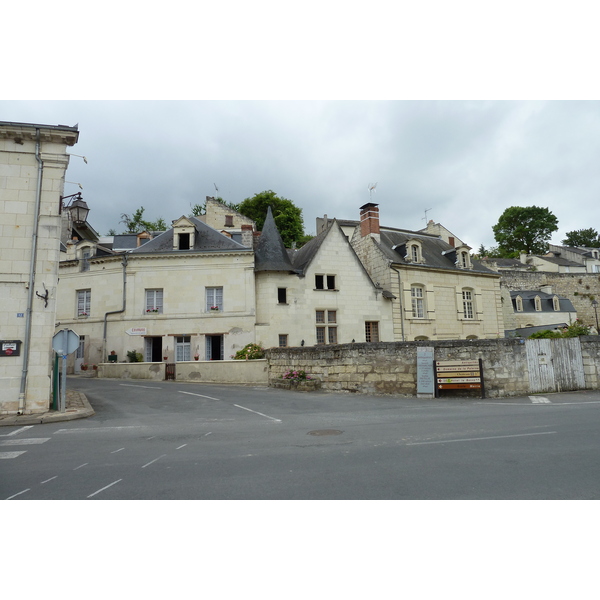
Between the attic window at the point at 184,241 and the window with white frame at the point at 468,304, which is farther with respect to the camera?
the window with white frame at the point at 468,304

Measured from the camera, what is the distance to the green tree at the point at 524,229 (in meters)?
63.9

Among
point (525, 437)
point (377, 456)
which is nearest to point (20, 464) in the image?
point (377, 456)

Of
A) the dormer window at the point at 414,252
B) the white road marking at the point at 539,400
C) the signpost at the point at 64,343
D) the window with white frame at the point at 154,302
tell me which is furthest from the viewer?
the dormer window at the point at 414,252

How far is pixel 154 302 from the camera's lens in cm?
2562

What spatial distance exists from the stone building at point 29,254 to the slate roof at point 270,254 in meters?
13.7

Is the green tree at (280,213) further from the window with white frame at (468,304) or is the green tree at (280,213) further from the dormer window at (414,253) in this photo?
the window with white frame at (468,304)

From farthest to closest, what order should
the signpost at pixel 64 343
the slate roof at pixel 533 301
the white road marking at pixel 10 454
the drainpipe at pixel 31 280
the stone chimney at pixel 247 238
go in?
1. the slate roof at pixel 533 301
2. the stone chimney at pixel 247 238
3. the drainpipe at pixel 31 280
4. the signpost at pixel 64 343
5. the white road marking at pixel 10 454

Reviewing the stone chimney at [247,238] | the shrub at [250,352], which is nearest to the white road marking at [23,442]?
the shrub at [250,352]

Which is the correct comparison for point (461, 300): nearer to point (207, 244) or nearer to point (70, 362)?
point (207, 244)

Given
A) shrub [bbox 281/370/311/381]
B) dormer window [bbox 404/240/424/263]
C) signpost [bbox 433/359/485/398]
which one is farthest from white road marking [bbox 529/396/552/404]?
dormer window [bbox 404/240/424/263]

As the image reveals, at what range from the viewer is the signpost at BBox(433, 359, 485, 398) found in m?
13.9

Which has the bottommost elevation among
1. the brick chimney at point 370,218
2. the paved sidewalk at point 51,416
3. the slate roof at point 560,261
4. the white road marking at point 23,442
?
the white road marking at point 23,442

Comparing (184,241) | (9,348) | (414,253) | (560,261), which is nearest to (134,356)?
(184,241)

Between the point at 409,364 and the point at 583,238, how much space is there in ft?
239
